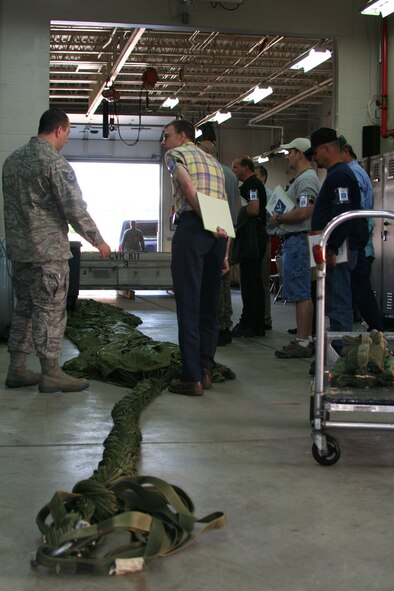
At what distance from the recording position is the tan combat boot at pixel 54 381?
187 inches

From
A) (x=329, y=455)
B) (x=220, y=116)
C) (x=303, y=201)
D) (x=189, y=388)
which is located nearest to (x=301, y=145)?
(x=303, y=201)

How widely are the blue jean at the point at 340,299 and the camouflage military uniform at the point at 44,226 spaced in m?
1.42

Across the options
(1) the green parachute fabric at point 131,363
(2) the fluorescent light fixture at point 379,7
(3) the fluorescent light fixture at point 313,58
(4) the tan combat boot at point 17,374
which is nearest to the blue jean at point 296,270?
(1) the green parachute fabric at point 131,363

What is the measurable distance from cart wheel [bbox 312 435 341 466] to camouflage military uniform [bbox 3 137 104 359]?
77.6 inches

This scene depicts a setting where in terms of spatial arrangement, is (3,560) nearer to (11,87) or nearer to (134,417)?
(134,417)

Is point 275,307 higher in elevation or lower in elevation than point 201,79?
lower

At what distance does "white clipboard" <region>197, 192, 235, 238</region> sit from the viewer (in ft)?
14.5

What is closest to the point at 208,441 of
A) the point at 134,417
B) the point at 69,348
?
the point at 134,417

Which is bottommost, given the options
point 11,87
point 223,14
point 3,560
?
point 3,560

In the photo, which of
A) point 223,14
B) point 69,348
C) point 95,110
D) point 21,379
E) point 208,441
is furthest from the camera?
point 95,110

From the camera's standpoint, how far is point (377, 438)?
3.69 meters

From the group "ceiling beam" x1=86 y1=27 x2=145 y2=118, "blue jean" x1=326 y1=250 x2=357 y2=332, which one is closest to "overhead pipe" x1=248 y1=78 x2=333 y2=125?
"ceiling beam" x1=86 y1=27 x2=145 y2=118

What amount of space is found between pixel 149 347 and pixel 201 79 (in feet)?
47.0

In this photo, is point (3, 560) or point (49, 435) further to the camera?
point (49, 435)
